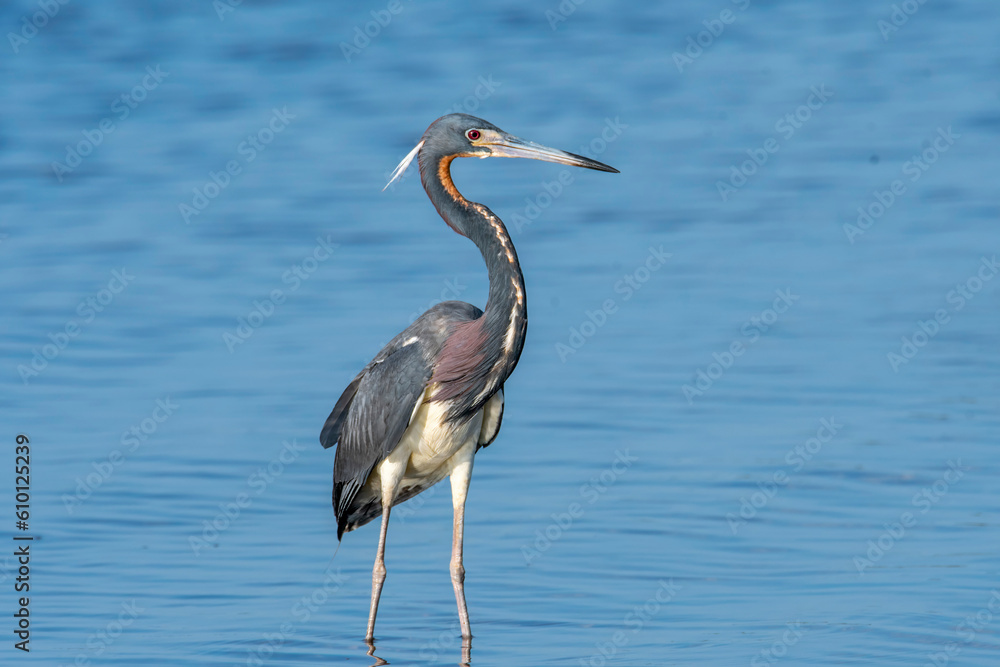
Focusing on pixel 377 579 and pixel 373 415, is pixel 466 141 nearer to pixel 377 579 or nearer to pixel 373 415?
pixel 373 415

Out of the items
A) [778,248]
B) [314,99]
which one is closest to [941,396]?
[778,248]

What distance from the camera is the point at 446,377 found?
7719mm

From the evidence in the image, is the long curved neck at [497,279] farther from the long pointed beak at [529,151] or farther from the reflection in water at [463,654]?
the reflection in water at [463,654]

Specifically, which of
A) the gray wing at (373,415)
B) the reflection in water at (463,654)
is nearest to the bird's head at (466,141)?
the gray wing at (373,415)

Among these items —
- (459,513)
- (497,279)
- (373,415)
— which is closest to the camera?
(497,279)

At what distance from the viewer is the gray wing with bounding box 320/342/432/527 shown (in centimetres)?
778

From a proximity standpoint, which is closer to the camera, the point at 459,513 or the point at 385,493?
the point at 385,493

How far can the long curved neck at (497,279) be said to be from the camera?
24.7 ft

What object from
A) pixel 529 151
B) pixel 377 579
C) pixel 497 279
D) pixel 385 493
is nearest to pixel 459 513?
pixel 385 493

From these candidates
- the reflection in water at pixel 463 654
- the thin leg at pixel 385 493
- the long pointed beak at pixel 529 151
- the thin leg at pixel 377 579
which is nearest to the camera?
the reflection in water at pixel 463 654

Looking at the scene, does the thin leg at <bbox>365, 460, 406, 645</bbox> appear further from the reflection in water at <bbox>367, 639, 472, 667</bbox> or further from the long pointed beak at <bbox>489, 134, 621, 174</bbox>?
the long pointed beak at <bbox>489, 134, 621, 174</bbox>

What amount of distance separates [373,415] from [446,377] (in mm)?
484

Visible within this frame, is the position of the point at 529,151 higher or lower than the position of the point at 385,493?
higher

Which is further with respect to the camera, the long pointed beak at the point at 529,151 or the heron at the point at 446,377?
the long pointed beak at the point at 529,151
